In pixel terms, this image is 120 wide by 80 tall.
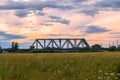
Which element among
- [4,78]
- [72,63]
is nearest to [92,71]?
[72,63]

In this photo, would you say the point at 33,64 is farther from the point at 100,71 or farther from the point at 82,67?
the point at 100,71

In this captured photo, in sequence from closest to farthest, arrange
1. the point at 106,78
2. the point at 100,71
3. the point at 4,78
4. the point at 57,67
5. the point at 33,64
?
1. the point at 4,78
2. the point at 106,78
3. the point at 100,71
4. the point at 57,67
5. the point at 33,64

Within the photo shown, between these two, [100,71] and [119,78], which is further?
[100,71]

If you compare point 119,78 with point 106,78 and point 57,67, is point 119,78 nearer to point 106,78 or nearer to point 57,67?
point 106,78

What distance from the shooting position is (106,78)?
21.3 metres

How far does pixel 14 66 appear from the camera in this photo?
89.9 ft

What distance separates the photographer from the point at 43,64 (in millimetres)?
28703

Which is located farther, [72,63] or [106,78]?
[72,63]

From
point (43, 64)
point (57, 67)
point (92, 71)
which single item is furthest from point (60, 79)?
point (43, 64)

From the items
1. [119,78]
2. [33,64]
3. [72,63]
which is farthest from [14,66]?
[119,78]

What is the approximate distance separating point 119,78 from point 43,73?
5.00 metres

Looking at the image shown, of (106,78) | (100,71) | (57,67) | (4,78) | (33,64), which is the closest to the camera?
(4,78)

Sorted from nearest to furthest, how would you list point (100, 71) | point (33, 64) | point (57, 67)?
point (100, 71) → point (57, 67) → point (33, 64)

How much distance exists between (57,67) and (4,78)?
336 inches
